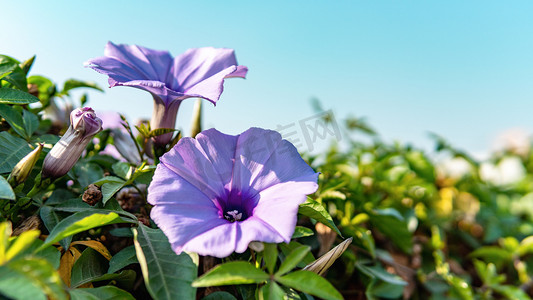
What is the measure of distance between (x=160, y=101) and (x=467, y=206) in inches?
76.9

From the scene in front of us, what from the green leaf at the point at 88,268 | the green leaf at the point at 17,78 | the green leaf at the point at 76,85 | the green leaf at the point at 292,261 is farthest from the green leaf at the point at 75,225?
the green leaf at the point at 76,85

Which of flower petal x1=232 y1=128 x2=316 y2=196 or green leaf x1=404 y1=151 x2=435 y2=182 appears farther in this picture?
green leaf x1=404 y1=151 x2=435 y2=182

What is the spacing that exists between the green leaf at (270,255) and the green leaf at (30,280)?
0.35m

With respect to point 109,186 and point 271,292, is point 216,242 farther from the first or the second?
point 109,186

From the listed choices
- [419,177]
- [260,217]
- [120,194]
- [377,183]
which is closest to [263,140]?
[260,217]

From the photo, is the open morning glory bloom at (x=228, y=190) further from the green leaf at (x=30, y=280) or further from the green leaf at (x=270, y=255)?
the green leaf at (x=30, y=280)

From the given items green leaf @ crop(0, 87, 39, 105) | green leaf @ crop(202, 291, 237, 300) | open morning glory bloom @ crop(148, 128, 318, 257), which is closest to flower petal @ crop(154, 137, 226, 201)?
open morning glory bloom @ crop(148, 128, 318, 257)

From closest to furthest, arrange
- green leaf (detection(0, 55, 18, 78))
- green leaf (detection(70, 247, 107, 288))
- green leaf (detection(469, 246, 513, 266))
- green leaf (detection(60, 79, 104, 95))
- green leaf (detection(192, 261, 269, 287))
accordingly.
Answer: green leaf (detection(192, 261, 269, 287)), green leaf (detection(70, 247, 107, 288)), green leaf (detection(0, 55, 18, 78)), green leaf (detection(60, 79, 104, 95)), green leaf (detection(469, 246, 513, 266))

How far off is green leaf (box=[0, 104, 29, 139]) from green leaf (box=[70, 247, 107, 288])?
41cm

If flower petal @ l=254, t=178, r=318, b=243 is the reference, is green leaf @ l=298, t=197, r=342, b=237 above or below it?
below

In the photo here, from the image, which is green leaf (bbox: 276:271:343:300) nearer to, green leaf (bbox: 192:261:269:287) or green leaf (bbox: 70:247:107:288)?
green leaf (bbox: 192:261:269:287)

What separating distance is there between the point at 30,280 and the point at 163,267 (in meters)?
0.23

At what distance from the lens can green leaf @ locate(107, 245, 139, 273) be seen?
0.86m

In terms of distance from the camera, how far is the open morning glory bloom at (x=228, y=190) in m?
0.76
